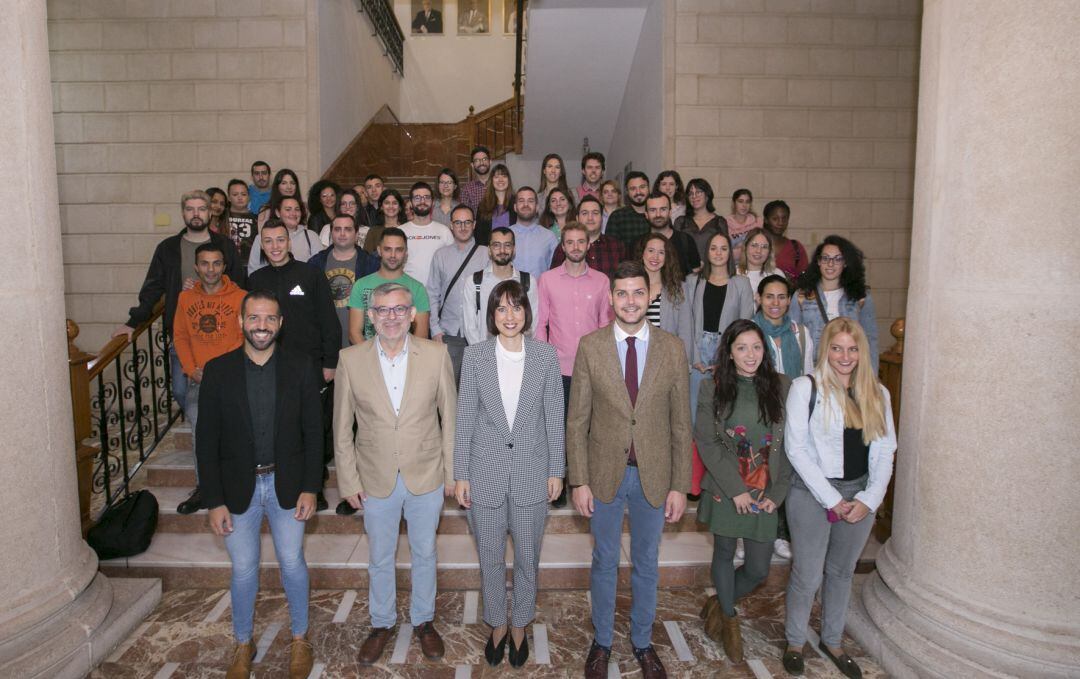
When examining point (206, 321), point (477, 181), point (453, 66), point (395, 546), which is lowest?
point (395, 546)

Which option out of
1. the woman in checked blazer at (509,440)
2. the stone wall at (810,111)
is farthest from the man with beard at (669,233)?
the stone wall at (810,111)

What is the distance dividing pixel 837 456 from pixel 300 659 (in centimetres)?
246

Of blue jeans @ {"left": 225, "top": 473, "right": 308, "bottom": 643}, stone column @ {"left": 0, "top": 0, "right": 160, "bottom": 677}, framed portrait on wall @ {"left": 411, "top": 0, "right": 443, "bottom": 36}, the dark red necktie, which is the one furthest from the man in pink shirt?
framed portrait on wall @ {"left": 411, "top": 0, "right": 443, "bottom": 36}

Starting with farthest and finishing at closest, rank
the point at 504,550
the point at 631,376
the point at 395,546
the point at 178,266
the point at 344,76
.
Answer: the point at 344,76, the point at 178,266, the point at 395,546, the point at 504,550, the point at 631,376

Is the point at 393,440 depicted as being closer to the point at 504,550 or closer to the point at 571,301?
the point at 504,550

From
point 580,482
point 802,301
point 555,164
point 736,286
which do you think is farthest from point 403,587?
point 555,164

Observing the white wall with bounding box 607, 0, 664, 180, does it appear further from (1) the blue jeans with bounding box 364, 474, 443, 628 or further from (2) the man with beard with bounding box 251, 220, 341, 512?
(1) the blue jeans with bounding box 364, 474, 443, 628

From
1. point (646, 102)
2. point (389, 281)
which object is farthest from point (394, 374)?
point (646, 102)

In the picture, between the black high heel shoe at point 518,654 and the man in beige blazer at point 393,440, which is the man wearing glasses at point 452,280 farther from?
the black high heel shoe at point 518,654

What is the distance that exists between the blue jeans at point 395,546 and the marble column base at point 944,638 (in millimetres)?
2021

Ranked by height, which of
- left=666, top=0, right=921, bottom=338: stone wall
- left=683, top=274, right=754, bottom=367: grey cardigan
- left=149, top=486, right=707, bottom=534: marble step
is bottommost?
left=149, top=486, right=707, bottom=534: marble step

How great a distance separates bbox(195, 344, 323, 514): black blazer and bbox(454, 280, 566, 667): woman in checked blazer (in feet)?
2.21

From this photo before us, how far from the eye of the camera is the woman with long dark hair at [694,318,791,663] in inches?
115

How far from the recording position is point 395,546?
3.08 metres
